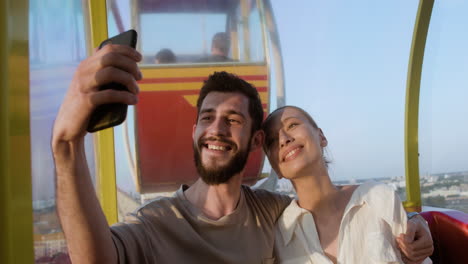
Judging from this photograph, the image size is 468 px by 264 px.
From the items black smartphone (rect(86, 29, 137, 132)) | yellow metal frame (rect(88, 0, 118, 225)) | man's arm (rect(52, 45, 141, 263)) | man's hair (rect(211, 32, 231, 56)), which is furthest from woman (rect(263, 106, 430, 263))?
man's hair (rect(211, 32, 231, 56))

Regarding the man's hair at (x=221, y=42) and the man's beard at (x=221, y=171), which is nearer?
the man's beard at (x=221, y=171)

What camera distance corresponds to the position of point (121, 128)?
3010 millimetres

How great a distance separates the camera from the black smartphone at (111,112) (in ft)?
2.78

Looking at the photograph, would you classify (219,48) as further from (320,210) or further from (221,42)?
(320,210)

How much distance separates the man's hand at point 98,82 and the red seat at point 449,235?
86.5 inches

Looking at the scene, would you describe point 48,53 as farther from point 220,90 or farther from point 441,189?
point 441,189

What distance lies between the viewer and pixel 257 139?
1.94 metres

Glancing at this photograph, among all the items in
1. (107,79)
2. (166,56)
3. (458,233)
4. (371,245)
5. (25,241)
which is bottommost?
(458,233)

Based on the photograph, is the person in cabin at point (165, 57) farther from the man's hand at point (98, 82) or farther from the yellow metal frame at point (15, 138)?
the yellow metal frame at point (15, 138)

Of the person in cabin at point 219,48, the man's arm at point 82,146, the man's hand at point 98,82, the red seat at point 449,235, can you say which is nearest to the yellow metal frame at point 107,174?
the person in cabin at point 219,48

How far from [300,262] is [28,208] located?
1.19 metres

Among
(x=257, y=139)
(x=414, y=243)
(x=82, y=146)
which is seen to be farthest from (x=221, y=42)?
(x=82, y=146)

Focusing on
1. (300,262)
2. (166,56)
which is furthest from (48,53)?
(166,56)

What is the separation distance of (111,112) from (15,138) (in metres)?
0.21
